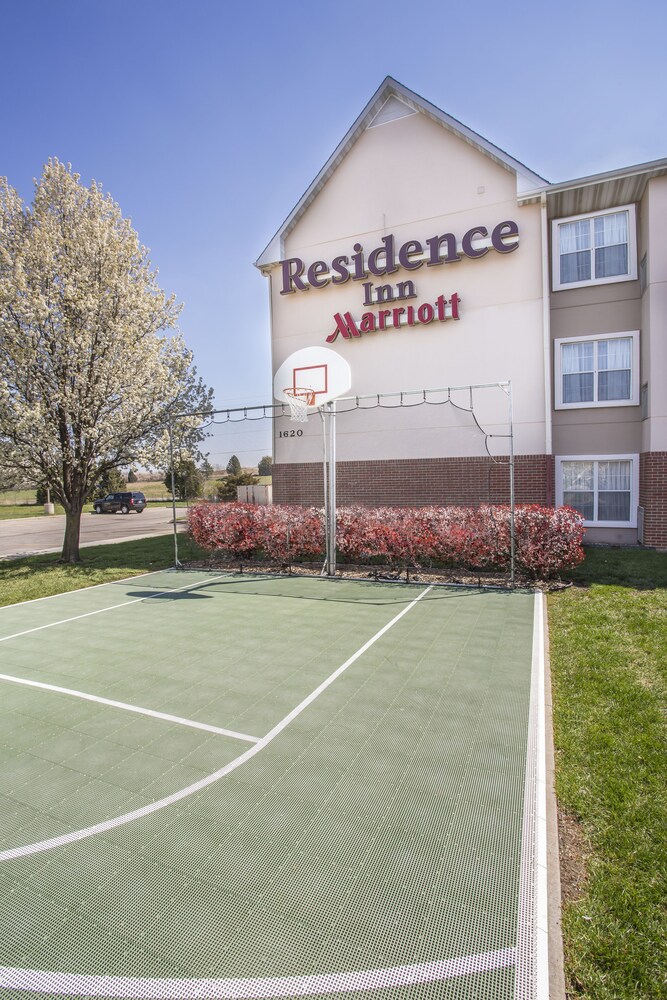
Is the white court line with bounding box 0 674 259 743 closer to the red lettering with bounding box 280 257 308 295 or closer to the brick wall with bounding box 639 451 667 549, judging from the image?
the brick wall with bounding box 639 451 667 549

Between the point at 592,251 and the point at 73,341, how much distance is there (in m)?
13.3

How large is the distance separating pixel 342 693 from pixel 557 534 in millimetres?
6033

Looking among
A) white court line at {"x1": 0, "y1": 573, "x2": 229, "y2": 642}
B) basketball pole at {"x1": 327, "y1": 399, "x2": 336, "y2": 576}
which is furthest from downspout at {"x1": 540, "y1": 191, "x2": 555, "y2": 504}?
white court line at {"x1": 0, "y1": 573, "x2": 229, "y2": 642}

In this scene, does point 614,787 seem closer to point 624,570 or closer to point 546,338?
point 624,570

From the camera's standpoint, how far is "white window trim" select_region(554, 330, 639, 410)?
43.2ft

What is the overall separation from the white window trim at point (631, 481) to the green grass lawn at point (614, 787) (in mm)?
6351

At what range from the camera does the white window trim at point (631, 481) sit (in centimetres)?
1321

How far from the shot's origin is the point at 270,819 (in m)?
3.41

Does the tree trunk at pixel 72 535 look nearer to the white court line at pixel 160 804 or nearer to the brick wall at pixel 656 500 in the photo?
the white court line at pixel 160 804

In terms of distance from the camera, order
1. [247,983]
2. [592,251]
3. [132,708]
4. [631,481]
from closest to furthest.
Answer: [247,983] < [132,708] < [631,481] < [592,251]

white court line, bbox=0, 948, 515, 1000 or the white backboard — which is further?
the white backboard

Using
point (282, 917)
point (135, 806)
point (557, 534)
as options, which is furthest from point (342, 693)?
point (557, 534)

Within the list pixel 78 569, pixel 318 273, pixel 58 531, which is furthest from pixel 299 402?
pixel 58 531

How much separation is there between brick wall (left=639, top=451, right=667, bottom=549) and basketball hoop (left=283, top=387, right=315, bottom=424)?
26.5 feet
